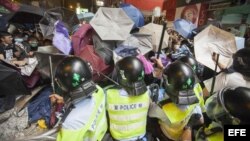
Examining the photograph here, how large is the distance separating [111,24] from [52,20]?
6.87ft

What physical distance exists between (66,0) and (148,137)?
15.4m

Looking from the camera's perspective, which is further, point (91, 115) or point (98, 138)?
point (98, 138)

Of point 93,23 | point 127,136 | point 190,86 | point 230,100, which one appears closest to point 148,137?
point 127,136

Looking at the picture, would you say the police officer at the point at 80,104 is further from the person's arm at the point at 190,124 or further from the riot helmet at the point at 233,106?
the riot helmet at the point at 233,106

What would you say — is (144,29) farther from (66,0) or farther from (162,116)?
(66,0)

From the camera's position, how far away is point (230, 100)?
1548mm

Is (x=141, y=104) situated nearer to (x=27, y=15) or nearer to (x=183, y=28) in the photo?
(x=183, y=28)

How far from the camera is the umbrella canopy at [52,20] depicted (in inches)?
167

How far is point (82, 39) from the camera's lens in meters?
3.28

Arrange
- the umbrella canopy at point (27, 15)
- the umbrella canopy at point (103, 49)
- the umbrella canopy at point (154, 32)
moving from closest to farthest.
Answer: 1. the umbrella canopy at point (103, 49)
2. the umbrella canopy at point (154, 32)
3. the umbrella canopy at point (27, 15)

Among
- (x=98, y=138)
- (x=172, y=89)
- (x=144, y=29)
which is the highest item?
(x=144, y=29)

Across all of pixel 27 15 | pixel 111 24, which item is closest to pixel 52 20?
pixel 27 15

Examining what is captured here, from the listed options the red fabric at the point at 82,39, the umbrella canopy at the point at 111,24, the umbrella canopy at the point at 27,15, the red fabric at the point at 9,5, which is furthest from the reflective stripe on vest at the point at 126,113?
the umbrella canopy at the point at 27,15

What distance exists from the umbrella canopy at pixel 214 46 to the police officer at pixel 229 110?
67.0 inches
